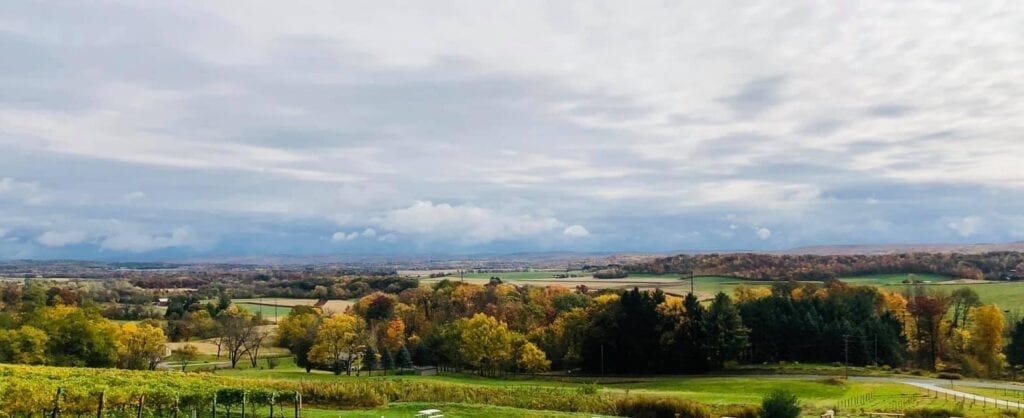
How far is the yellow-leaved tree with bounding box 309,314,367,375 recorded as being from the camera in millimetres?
88125

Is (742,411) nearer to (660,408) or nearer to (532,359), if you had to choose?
(660,408)

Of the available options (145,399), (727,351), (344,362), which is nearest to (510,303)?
(344,362)

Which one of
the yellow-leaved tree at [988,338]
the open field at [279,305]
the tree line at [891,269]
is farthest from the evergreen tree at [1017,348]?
the open field at [279,305]

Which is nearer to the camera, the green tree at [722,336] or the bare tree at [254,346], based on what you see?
the green tree at [722,336]

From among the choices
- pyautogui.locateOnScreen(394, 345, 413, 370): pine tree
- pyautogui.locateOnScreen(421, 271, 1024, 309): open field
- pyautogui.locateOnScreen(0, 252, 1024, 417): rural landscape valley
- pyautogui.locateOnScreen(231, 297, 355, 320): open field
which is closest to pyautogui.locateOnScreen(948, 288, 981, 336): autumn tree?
pyautogui.locateOnScreen(0, 252, 1024, 417): rural landscape valley

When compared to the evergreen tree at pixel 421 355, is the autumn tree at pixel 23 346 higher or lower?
higher

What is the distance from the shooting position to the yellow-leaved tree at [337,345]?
8812cm

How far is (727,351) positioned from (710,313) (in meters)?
4.73

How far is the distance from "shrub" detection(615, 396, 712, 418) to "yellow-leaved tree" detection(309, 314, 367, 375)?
4552cm

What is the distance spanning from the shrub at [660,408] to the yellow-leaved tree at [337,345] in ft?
149

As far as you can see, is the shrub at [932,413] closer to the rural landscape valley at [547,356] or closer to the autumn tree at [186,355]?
the rural landscape valley at [547,356]

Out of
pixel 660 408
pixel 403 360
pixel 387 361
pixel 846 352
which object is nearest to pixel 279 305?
pixel 387 361

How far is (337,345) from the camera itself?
8925cm

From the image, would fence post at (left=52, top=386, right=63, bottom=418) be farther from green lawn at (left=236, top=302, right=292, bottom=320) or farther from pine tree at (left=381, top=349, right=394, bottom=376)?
green lawn at (left=236, top=302, right=292, bottom=320)
